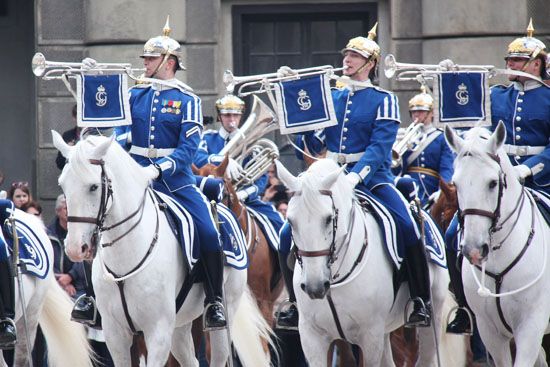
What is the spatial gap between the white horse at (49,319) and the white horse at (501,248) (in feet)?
12.3

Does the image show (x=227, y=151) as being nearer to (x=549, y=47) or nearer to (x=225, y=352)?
(x=225, y=352)

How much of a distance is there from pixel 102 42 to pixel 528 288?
940cm

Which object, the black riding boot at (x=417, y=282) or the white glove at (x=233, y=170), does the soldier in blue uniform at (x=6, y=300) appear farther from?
the black riding boot at (x=417, y=282)

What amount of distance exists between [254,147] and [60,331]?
3223mm

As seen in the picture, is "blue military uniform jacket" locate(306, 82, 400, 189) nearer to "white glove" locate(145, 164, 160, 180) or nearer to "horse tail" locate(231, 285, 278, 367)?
"white glove" locate(145, 164, 160, 180)

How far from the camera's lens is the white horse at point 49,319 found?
13242 mm

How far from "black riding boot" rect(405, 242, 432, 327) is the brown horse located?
312 centimetres

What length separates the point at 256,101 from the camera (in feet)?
49.3

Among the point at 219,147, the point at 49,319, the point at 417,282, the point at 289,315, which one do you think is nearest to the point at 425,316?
the point at 417,282

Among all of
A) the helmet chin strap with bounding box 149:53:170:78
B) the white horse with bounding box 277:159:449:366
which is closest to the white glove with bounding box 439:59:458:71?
the white horse with bounding box 277:159:449:366

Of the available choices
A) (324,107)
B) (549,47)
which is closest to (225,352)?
(324,107)

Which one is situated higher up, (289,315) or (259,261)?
(259,261)

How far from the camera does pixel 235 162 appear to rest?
15156 millimetres

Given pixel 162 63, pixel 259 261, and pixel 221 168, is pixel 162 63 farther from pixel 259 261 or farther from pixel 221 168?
pixel 259 261
